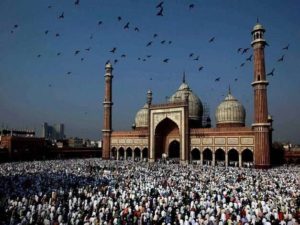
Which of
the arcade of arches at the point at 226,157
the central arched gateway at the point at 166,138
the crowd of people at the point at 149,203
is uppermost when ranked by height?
the central arched gateway at the point at 166,138

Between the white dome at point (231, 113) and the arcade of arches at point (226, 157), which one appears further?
the white dome at point (231, 113)

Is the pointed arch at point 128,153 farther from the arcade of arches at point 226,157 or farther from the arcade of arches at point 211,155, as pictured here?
the arcade of arches at point 226,157

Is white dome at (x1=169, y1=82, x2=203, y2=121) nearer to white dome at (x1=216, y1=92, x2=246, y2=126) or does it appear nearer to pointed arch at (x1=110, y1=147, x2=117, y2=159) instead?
white dome at (x1=216, y1=92, x2=246, y2=126)

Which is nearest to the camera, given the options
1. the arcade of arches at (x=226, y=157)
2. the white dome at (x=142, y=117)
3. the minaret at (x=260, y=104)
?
the minaret at (x=260, y=104)

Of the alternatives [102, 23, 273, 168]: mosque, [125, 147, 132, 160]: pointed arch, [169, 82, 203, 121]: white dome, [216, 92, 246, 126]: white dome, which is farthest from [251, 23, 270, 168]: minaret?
[125, 147, 132, 160]: pointed arch

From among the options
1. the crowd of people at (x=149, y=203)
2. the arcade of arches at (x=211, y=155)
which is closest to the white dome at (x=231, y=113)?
the arcade of arches at (x=211, y=155)

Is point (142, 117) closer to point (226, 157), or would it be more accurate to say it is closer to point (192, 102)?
point (192, 102)

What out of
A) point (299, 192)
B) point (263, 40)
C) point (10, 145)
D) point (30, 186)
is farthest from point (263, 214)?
point (10, 145)

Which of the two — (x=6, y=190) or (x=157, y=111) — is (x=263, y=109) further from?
(x=6, y=190)
